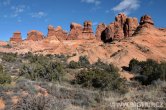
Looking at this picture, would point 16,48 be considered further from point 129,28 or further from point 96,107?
point 96,107

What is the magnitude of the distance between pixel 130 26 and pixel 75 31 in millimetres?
17806

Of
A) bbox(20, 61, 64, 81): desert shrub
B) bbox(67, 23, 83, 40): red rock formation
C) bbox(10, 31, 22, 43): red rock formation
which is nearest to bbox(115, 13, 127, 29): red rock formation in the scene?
bbox(67, 23, 83, 40): red rock formation

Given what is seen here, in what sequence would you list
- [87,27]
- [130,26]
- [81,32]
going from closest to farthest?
[130,26] → [81,32] → [87,27]

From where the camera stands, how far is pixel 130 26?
215 ft

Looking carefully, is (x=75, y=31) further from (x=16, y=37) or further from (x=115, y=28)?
(x=16, y=37)

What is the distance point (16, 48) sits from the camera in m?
64.3

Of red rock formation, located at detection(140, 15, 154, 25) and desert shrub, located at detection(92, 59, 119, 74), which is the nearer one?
desert shrub, located at detection(92, 59, 119, 74)

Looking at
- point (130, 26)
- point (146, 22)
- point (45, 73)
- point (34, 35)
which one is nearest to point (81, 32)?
point (34, 35)

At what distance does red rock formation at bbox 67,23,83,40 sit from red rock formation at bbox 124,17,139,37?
49.6 ft

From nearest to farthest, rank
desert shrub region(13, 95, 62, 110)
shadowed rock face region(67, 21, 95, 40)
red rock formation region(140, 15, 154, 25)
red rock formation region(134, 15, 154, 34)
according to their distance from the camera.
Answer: desert shrub region(13, 95, 62, 110) < red rock formation region(134, 15, 154, 34) < red rock formation region(140, 15, 154, 25) < shadowed rock face region(67, 21, 95, 40)

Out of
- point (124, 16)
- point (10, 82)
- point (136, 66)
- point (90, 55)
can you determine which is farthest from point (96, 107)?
point (124, 16)

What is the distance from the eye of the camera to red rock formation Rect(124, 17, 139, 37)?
65.2m

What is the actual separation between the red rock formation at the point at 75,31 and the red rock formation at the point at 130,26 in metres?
15.1

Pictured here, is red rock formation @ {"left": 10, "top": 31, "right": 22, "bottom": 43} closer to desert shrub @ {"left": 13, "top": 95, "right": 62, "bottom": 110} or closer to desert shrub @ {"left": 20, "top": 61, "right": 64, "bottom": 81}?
desert shrub @ {"left": 20, "top": 61, "right": 64, "bottom": 81}
